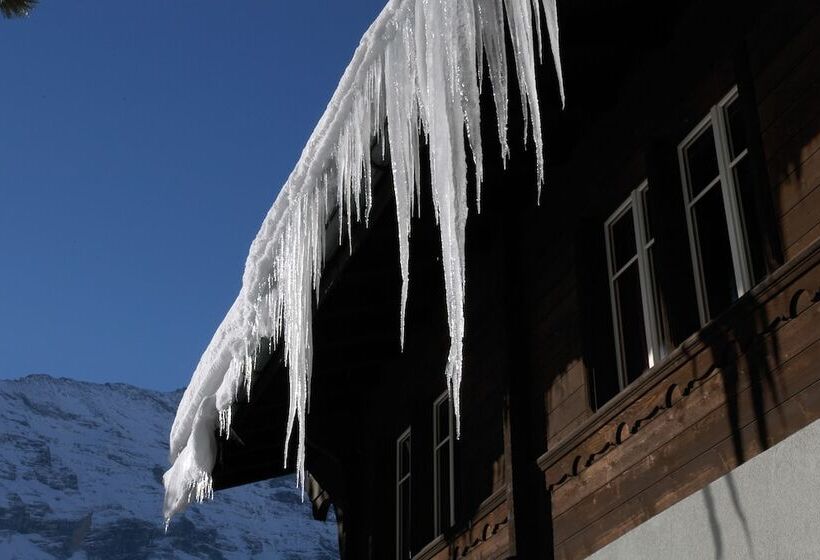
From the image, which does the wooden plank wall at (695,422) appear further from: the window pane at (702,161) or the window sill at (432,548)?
the window sill at (432,548)

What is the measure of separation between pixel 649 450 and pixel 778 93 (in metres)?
1.49

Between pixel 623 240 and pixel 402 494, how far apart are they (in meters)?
3.36

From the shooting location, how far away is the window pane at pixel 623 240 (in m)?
6.14

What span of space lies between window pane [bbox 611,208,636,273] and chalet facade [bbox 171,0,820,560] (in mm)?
14

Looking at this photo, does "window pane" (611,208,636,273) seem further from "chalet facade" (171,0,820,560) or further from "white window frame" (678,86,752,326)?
"white window frame" (678,86,752,326)

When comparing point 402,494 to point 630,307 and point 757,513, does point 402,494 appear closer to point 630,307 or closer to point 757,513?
point 630,307

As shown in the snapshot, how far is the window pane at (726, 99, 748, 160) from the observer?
5.30 m

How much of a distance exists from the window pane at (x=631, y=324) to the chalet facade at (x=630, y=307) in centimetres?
1

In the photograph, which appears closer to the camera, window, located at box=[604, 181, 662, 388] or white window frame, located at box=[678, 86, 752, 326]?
white window frame, located at box=[678, 86, 752, 326]

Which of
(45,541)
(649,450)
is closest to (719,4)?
(649,450)

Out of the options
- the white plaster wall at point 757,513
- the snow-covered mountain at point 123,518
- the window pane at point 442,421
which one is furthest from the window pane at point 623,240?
the snow-covered mountain at point 123,518

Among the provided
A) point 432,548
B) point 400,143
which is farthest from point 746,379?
point 432,548

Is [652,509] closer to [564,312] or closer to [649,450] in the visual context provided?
[649,450]

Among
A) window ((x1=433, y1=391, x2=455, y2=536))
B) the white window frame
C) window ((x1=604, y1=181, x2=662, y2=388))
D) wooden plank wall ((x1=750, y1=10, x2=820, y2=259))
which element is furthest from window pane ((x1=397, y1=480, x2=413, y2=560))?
wooden plank wall ((x1=750, y1=10, x2=820, y2=259))
